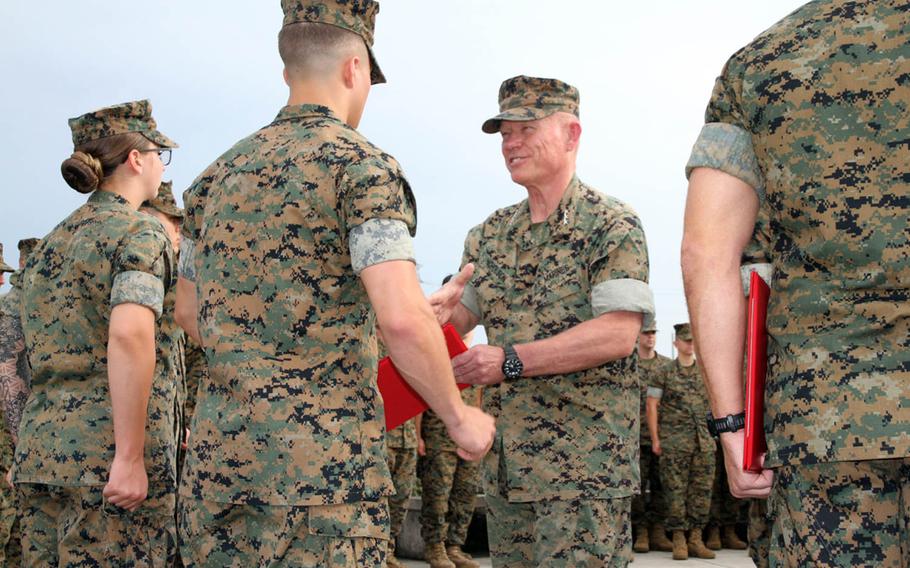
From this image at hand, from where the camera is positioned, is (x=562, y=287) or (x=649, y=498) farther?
(x=649, y=498)

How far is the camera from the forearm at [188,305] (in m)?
3.05

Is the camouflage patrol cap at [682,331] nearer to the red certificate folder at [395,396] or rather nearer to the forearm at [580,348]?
the forearm at [580,348]

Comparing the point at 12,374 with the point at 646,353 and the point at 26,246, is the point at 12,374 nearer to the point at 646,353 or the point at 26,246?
the point at 26,246

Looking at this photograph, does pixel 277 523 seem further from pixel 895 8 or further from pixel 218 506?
pixel 895 8

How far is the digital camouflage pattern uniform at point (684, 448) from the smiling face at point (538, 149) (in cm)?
740

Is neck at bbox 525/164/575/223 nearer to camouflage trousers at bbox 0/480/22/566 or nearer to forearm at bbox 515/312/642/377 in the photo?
→ forearm at bbox 515/312/642/377

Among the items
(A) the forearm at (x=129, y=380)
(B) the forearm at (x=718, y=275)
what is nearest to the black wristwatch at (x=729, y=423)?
(B) the forearm at (x=718, y=275)

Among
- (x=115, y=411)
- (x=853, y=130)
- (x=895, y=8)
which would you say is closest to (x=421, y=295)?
(x=853, y=130)

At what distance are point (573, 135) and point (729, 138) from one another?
2032 mm

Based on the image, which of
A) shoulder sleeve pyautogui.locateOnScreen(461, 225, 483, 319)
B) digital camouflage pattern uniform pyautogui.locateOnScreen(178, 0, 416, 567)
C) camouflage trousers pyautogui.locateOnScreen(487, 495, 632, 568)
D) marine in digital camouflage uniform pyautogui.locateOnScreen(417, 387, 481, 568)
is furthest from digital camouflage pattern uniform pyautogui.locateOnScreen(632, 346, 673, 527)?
digital camouflage pattern uniform pyautogui.locateOnScreen(178, 0, 416, 567)

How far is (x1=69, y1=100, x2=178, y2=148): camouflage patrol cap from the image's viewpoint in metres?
4.20

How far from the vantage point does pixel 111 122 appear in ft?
13.8

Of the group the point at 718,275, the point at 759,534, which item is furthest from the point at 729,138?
the point at 759,534

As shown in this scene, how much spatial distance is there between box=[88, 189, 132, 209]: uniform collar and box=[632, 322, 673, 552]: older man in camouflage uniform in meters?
7.85
